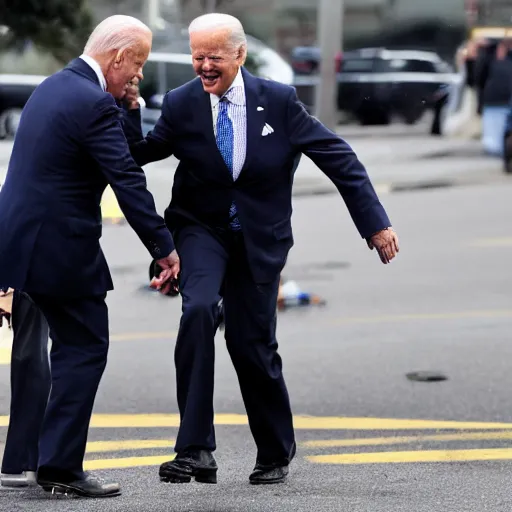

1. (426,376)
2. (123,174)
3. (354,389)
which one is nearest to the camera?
(123,174)

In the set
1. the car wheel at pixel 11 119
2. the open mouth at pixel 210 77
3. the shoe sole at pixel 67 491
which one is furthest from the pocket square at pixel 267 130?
the car wheel at pixel 11 119

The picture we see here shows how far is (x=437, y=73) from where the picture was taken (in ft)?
96.8

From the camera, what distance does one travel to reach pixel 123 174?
568cm

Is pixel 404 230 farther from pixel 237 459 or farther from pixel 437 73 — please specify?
pixel 437 73

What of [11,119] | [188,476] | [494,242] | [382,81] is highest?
[188,476]

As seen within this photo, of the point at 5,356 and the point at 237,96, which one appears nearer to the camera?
the point at 237,96


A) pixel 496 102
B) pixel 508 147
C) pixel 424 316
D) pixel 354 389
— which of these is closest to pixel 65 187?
pixel 354 389

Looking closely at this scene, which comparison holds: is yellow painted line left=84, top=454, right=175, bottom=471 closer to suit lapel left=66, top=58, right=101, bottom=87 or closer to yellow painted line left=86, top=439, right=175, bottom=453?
yellow painted line left=86, top=439, right=175, bottom=453

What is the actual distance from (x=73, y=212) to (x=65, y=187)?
0.09 meters

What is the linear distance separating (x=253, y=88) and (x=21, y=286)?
1.08 m

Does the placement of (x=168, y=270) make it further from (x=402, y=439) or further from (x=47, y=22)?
(x=47, y=22)

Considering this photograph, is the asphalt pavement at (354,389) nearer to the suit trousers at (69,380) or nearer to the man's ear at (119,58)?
the suit trousers at (69,380)

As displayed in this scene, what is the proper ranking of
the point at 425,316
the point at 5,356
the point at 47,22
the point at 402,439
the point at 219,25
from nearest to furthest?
the point at 219,25 → the point at 402,439 → the point at 5,356 → the point at 425,316 → the point at 47,22

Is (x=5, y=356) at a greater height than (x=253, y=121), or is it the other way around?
(x=253, y=121)
